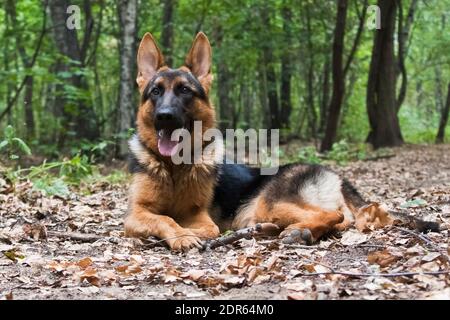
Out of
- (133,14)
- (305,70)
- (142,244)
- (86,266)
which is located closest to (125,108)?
(133,14)

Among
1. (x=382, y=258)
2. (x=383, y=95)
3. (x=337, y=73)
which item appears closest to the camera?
(x=382, y=258)

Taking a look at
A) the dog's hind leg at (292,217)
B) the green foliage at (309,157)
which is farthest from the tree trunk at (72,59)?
the dog's hind leg at (292,217)


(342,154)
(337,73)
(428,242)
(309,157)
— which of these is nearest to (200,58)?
(428,242)

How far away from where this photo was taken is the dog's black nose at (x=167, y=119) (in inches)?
202

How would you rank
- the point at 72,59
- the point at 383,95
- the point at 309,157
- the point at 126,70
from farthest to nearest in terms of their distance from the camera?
the point at 383,95, the point at 72,59, the point at 309,157, the point at 126,70

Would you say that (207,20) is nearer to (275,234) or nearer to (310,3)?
(310,3)

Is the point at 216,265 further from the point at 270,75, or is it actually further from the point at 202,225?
the point at 270,75

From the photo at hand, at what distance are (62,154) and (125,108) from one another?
2634 mm

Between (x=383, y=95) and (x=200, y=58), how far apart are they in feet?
39.7

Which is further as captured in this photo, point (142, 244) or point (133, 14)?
point (133, 14)

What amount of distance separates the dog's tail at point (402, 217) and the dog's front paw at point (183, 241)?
168cm

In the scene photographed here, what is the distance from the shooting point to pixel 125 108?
12.2 meters

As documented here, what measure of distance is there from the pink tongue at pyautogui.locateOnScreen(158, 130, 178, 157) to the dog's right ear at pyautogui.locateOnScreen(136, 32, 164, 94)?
2.30 feet

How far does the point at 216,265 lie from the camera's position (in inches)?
162
